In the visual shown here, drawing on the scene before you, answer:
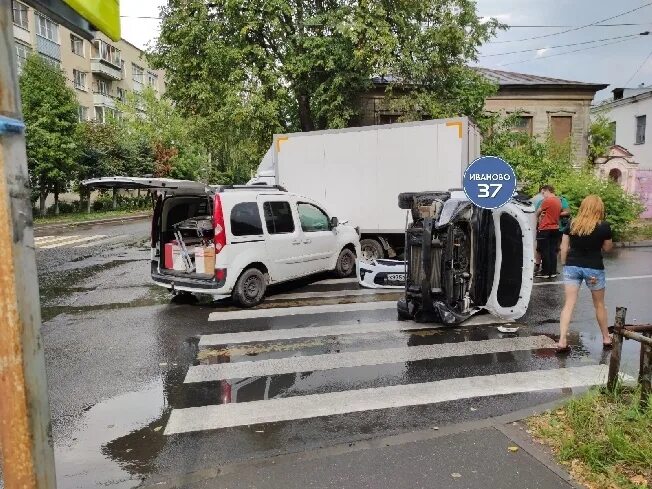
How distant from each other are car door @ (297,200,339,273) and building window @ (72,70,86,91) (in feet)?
149

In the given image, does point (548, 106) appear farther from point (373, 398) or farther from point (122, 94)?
point (122, 94)

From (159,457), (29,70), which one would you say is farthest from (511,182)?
(29,70)

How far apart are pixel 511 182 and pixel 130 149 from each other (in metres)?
34.7

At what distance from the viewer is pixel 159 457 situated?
12.7ft

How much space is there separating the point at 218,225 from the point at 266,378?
3.15 metres

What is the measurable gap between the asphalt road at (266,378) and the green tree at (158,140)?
104 ft

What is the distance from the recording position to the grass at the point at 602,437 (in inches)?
131

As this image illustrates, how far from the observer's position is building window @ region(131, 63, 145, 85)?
60.3 m

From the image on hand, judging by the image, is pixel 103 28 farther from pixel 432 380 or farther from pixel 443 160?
pixel 443 160

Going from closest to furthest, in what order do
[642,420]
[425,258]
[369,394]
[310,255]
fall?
[642,420], [369,394], [425,258], [310,255]

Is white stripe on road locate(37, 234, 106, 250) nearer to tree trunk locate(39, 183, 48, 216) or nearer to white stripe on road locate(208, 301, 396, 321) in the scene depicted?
tree trunk locate(39, 183, 48, 216)

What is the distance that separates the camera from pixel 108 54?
173 ft

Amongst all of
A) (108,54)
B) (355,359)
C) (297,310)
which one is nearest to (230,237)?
(297,310)

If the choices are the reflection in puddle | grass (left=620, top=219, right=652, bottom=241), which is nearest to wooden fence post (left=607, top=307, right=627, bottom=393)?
the reflection in puddle
